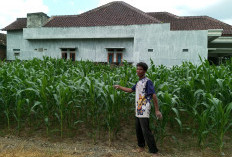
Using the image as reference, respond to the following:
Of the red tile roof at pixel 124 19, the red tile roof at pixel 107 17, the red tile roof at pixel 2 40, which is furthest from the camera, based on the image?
the red tile roof at pixel 2 40

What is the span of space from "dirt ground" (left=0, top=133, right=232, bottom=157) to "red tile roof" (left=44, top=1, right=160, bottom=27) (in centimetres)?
1379

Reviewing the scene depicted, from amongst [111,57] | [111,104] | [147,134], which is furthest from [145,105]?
[111,57]

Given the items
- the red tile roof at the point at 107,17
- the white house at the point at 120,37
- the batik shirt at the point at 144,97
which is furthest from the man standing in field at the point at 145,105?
the red tile roof at the point at 107,17

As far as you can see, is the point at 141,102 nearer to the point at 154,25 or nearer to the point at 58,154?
the point at 58,154

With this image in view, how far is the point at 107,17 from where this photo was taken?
672 inches

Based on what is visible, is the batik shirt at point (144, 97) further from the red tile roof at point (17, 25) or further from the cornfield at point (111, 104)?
the red tile roof at point (17, 25)

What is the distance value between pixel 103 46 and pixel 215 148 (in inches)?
530

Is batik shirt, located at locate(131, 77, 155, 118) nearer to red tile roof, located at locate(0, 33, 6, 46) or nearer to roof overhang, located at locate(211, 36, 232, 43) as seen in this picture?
roof overhang, located at locate(211, 36, 232, 43)

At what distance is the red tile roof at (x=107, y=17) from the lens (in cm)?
1613

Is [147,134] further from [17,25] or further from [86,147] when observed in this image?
[17,25]

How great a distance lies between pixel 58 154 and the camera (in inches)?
99.6

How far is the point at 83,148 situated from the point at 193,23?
16.8 metres

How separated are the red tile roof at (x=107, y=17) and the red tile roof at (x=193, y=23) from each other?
8.37ft

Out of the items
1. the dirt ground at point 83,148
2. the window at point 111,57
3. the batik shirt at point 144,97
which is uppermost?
the window at point 111,57
